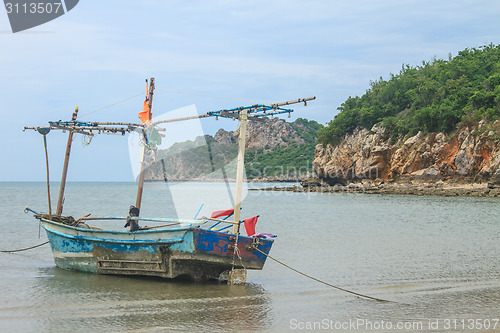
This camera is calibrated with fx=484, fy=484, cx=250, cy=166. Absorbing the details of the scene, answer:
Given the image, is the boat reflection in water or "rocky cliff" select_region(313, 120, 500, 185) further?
"rocky cliff" select_region(313, 120, 500, 185)

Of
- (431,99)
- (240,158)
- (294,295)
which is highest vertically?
(431,99)

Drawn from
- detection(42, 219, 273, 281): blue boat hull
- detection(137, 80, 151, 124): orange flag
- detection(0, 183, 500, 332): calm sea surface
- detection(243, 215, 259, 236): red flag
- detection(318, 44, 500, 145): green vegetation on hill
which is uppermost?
detection(318, 44, 500, 145): green vegetation on hill

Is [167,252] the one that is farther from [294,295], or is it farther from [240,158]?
[294,295]

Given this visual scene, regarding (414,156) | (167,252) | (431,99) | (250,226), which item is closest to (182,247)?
(167,252)

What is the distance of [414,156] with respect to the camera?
6419 centimetres

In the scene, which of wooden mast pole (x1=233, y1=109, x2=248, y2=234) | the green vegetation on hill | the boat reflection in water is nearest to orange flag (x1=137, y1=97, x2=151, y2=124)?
wooden mast pole (x1=233, y1=109, x2=248, y2=234)

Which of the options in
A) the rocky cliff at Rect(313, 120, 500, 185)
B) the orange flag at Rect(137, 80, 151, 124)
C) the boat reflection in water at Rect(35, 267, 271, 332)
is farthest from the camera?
the rocky cliff at Rect(313, 120, 500, 185)

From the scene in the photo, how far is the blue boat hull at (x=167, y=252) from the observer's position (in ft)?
40.7

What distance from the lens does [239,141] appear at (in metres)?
13.3

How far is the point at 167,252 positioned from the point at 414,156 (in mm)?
56798

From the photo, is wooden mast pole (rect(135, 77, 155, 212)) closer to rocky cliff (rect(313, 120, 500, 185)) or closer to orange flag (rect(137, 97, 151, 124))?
orange flag (rect(137, 97, 151, 124))

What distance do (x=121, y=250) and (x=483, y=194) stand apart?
4584cm

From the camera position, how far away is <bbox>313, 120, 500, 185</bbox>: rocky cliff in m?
54.2

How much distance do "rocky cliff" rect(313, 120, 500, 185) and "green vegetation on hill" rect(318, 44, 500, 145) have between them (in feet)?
5.57
